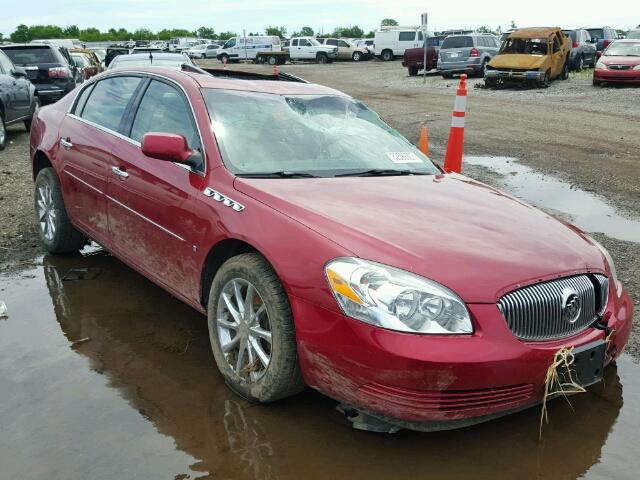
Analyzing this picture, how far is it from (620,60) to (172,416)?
20.4m

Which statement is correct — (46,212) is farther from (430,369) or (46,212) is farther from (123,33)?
(123,33)

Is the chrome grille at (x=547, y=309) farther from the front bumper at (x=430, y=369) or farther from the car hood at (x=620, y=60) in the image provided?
the car hood at (x=620, y=60)

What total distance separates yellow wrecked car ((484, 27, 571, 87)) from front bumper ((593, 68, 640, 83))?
1.57 metres

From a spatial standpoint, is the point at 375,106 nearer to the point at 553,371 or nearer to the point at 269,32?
the point at 553,371

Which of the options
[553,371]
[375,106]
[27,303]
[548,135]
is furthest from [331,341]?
[375,106]

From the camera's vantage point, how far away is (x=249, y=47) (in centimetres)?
4991

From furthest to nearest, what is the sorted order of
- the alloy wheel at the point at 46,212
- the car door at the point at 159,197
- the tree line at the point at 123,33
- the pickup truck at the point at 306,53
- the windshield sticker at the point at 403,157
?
the tree line at the point at 123,33 → the pickup truck at the point at 306,53 → the alloy wheel at the point at 46,212 → the windshield sticker at the point at 403,157 → the car door at the point at 159,197

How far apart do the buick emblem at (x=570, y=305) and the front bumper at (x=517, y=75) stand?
1938 centimetres

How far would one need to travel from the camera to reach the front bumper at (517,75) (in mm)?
20922

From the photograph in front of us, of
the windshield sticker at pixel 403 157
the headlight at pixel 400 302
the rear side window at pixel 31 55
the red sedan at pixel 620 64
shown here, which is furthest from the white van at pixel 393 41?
the headlight at pixel 400 302

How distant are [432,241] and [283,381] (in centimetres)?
89

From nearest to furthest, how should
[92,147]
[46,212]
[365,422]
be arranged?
[365,422] < [92,147] < [46,212]

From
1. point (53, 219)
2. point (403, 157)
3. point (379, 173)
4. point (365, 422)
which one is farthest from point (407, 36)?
point (365, 422)

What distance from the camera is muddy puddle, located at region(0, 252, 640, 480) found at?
280 cm
